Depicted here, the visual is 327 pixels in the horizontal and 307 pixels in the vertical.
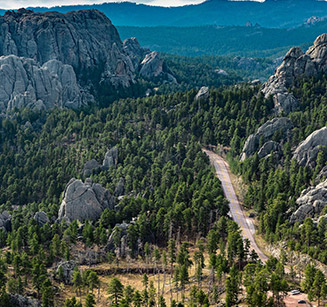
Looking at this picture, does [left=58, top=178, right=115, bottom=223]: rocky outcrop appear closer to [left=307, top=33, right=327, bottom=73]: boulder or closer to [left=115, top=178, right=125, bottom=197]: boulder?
[left=115, top=178, right=125, bottom=197]: boulder

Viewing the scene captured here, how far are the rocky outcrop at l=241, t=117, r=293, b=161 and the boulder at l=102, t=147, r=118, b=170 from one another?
4520 centimetres

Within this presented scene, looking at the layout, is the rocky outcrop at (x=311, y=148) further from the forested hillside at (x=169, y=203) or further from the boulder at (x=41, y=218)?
the boulder at (x=41, y=218)

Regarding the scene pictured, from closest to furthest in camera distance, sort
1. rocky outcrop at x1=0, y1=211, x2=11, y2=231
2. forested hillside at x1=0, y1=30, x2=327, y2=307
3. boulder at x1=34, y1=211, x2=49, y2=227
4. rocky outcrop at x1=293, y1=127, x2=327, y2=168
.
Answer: forested hillside at x1=0, y1=30, x2=327, y2=307 < boulder at x1=34, y1=211, x2=49, y2=227 < rocky outcrop at x1=0, y1=211, x2=11, y2=231 < rocky outcrop at x1=293, y1=127, x2=327, y2=168

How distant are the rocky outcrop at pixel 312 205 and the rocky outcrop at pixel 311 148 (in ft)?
59.6

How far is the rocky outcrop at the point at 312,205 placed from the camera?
10662 centimetres

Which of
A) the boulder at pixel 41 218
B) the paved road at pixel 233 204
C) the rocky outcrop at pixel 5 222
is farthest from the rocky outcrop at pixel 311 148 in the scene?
the rocky outcrop at pixel 5 222

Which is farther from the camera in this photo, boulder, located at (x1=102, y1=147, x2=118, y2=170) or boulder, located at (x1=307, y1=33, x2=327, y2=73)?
boulder, located at (x1=307, y1=33, x2=327, y2=73)

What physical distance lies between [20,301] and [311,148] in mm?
90144

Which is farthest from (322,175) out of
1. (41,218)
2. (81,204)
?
(41,218)

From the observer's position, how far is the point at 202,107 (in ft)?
620

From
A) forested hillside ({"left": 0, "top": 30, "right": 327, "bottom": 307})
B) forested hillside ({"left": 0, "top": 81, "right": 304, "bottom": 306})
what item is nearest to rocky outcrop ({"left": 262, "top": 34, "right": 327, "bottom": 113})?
forested hillside ({"left": 0, "top": 30, "right": 327, "bottom": 307})

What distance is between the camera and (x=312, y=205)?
10762 centimetres

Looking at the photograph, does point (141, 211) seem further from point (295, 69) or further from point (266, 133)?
point (295, 69)

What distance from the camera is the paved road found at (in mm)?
110963
